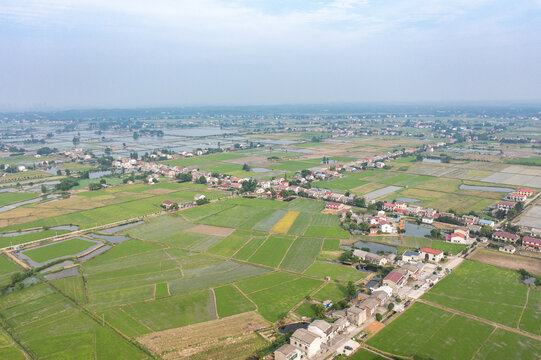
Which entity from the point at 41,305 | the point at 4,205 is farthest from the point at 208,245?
the point at 4,205

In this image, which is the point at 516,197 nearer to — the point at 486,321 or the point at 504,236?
the point at 504,236

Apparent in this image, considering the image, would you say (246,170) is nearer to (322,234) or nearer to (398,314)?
(322,234)

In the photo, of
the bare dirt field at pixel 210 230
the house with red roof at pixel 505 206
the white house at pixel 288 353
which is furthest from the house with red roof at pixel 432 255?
the bare dirt field at pixel 210 230

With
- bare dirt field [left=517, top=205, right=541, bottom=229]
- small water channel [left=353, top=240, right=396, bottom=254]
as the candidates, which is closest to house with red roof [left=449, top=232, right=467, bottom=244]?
small water channel [left=353, top=240, right=396, bottom=254]

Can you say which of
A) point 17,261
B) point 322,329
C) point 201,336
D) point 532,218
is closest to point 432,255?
point 322,329

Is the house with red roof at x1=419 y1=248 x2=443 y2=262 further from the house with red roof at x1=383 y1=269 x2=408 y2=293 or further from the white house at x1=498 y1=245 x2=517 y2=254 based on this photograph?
the white house at x1=498 y1=245 x2=517 y2=254

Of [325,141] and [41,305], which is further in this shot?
[325,141]
